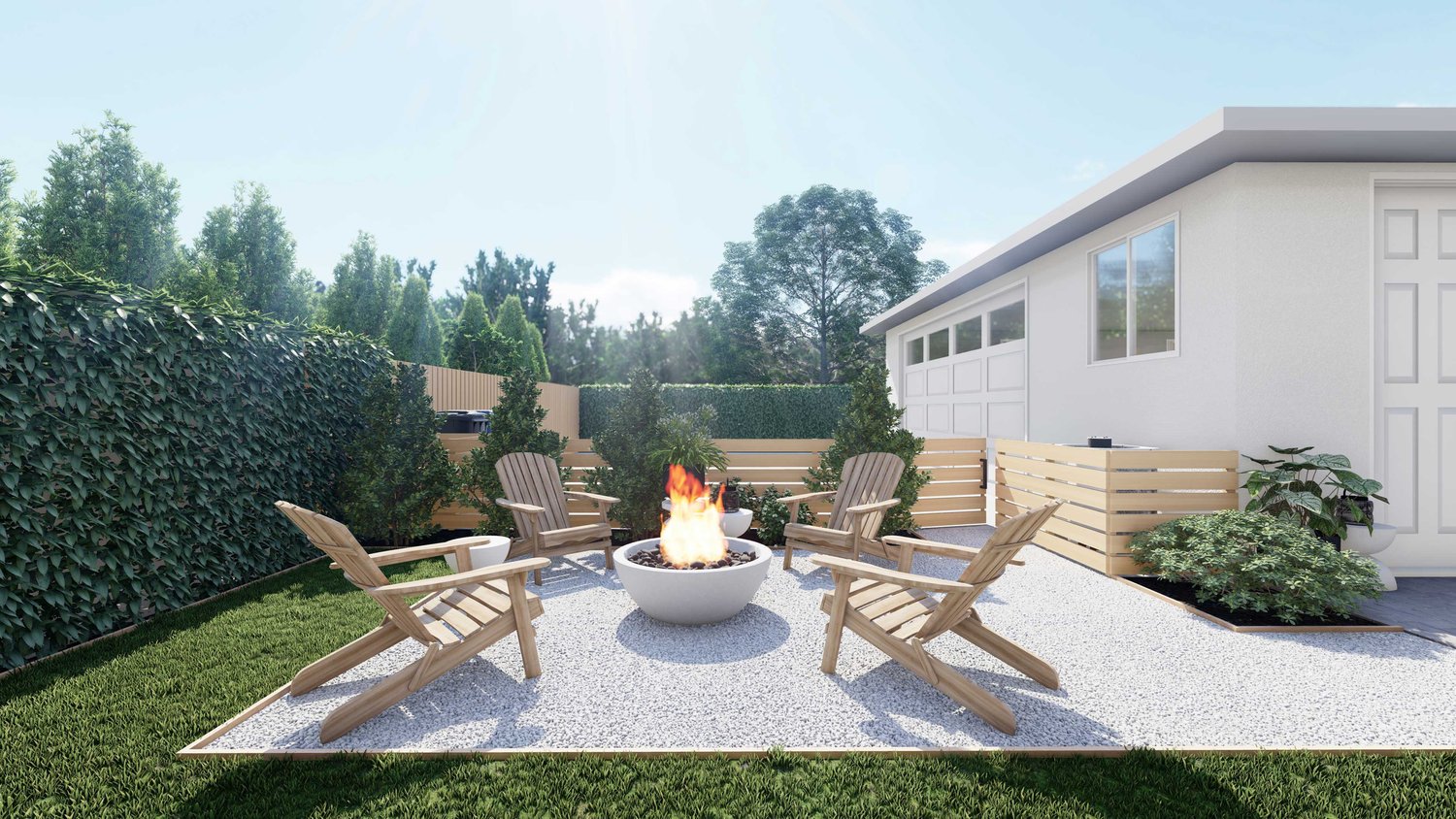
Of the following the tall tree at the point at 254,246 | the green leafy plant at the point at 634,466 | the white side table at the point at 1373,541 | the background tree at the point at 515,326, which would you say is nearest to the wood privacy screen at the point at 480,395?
the green leafy plant at the point at 634,466

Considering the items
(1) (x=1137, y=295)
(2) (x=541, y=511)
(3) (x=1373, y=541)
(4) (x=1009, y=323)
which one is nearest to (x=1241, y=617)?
(3) (x=1373, y=541)

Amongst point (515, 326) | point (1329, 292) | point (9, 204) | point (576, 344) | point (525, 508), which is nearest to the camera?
point (525, 508)

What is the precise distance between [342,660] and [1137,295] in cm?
718

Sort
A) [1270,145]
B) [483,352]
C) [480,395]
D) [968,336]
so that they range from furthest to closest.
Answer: [483,352], [480,395], [968,336], [1270,145]

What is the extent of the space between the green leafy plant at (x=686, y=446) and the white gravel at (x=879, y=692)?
92.4 inches

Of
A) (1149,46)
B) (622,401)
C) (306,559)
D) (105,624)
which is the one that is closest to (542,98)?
(622,401)

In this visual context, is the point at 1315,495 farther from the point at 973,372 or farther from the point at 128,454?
the point at 128,454

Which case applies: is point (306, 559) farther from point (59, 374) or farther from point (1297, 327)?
point (1297, 327)

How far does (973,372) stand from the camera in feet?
32.0

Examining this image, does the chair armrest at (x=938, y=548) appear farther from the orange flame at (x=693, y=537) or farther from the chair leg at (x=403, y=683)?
the chair leg at (x=403, y=683)

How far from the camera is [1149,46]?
7.68 m

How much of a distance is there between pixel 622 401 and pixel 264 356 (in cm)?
313

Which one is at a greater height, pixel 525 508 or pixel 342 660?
pixel 525 508

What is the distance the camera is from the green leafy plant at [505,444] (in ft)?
20.8
